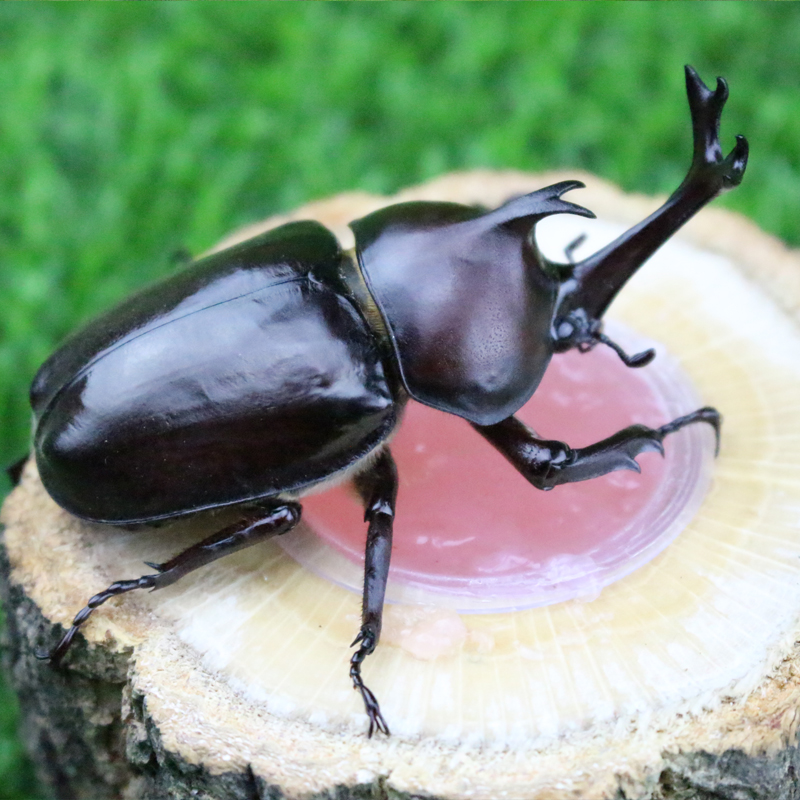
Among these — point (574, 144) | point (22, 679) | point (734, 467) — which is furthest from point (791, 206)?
point (22, 679)

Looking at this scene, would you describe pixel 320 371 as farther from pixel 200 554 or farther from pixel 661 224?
pixel 661 224

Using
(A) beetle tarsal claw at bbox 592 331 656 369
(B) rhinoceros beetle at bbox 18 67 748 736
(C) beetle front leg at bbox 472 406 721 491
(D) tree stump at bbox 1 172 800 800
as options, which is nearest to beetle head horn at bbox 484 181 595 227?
(B) rhinoceros beetle at bbox 18 67 748 736

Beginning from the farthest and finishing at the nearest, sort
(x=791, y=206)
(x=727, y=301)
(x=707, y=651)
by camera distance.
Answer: (x=791, y=206) < (x=727, y=301) < (x=707, y=651)

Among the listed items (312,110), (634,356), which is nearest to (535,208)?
(634,356)

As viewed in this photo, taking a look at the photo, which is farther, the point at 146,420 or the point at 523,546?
the point at 523,546

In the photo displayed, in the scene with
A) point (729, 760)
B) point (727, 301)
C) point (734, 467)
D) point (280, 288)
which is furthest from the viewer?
point (727, 301)

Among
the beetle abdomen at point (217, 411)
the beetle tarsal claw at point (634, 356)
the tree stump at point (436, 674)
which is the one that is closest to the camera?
the tree stump at point (436, 674)

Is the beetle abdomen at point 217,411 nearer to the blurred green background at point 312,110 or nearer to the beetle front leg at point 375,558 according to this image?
the beetle front leg at point 375,558

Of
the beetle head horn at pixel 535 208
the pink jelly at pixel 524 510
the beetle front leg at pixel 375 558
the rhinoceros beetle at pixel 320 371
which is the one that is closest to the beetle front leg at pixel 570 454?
the rhinoceros beetle at pixel 320 371

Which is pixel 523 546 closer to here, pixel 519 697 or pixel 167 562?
pixel 519 697
